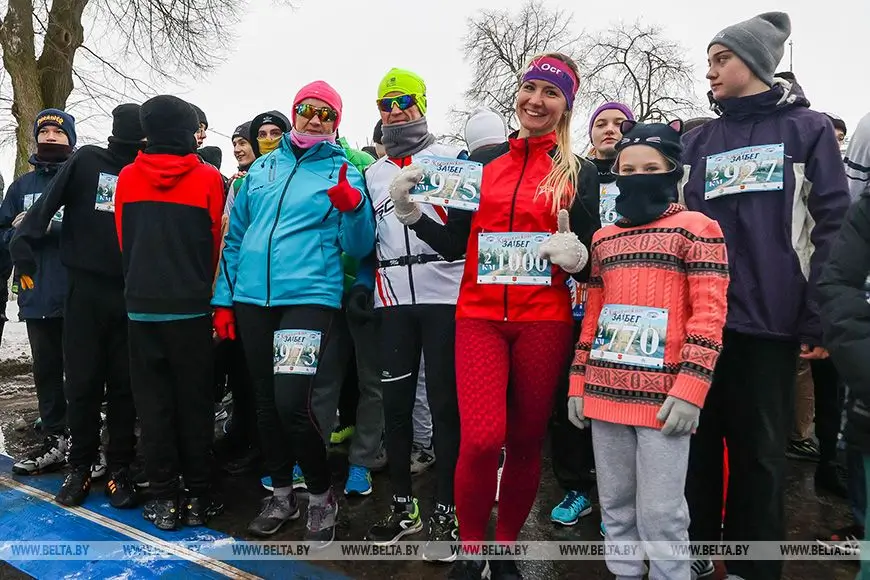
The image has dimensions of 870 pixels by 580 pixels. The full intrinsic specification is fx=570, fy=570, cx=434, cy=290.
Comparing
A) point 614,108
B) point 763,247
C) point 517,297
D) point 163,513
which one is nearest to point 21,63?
point 163,513

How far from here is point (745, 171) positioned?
92.9 inches

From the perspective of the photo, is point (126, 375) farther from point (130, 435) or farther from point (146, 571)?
point (146, 571)

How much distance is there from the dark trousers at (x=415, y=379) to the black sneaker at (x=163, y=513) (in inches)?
48.0

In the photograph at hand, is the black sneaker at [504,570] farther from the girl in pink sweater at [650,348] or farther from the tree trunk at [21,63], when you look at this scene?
the tree trunk at [21,63]

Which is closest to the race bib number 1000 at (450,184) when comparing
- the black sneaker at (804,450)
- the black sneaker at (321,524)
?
the black sneaker at (321,524)

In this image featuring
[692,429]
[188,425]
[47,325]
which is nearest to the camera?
[692,429]

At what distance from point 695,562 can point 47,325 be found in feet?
14.3

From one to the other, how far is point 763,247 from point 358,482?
2544 millimetres

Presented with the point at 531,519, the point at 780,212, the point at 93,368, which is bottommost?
the point at 531,519

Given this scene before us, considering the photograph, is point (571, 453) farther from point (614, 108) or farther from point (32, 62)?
point (32, 62)

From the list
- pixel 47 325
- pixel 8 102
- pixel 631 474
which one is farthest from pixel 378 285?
pixel 8 102

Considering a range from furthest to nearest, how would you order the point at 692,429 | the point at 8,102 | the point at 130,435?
1. the point at 8,102
2. the point at 130,435
3. the point at 692,429

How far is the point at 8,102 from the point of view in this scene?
37.9ft

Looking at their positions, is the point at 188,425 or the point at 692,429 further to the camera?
the point at 188,425
